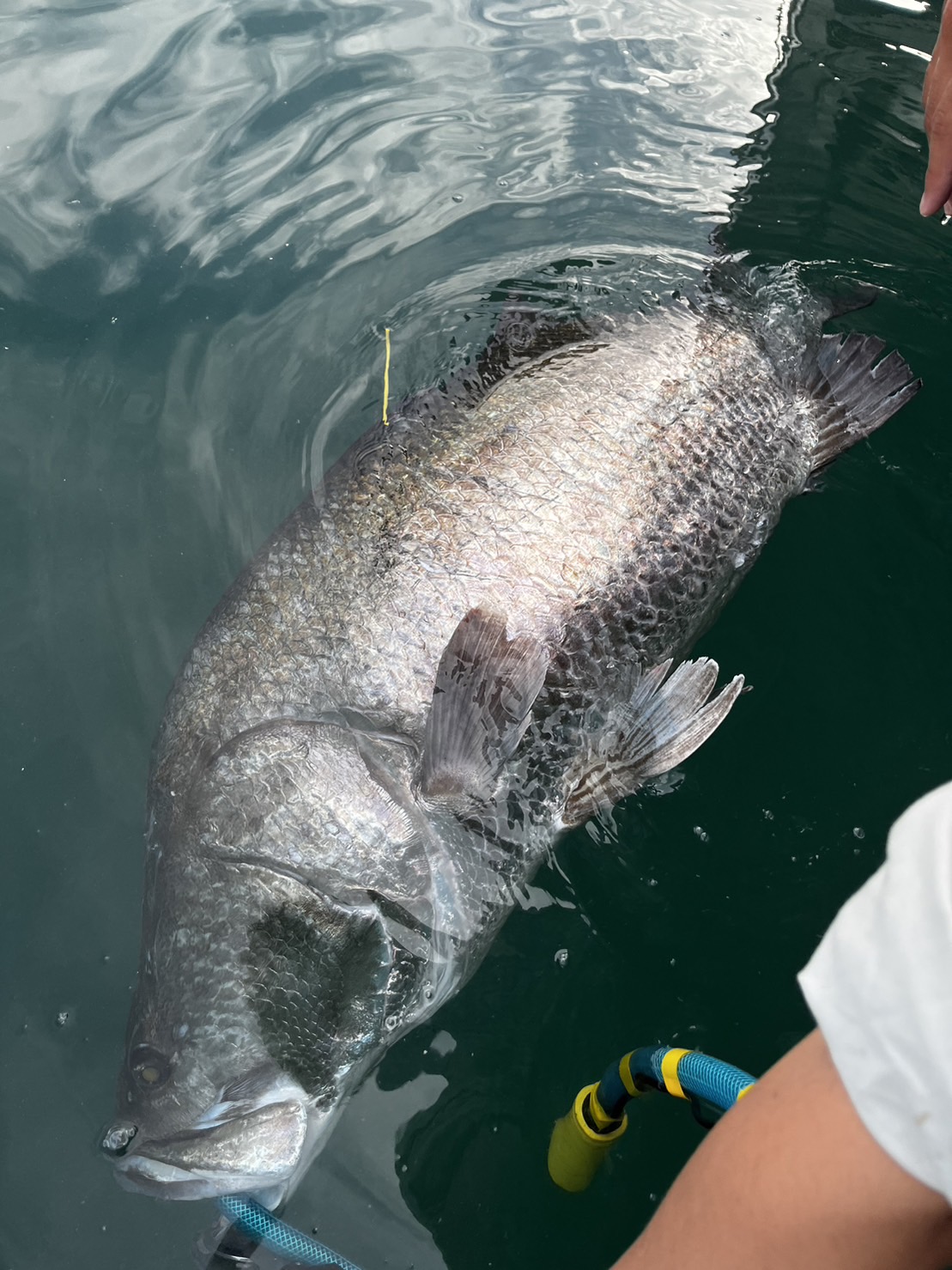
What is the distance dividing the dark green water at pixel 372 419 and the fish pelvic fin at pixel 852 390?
274 mm

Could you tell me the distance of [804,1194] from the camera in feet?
3.14

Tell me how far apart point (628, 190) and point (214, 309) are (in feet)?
6.07

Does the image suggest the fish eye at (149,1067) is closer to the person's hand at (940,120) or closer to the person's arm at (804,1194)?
the person's arm at (804,1194)

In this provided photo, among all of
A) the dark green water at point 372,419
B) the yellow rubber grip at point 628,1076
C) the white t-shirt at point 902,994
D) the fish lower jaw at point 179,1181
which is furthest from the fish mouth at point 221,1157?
the white t-shirt at point 902,994

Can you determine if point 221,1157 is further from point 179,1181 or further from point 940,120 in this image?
point 940,120

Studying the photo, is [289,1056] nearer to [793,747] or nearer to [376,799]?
[376,799]

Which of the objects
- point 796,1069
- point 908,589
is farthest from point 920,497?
point 796,1069

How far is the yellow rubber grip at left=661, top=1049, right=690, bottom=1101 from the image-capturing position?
2074 millimetres

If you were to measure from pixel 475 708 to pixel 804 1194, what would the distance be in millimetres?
1628

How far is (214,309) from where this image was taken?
382cm

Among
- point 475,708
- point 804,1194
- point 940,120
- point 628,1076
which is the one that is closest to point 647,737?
point 475,708

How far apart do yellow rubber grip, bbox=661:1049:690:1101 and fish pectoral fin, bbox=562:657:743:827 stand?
0.79 metres

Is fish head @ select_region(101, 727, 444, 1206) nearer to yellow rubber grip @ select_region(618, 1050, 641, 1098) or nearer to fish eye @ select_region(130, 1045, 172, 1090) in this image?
fish eye @ select_region(130, 1045, 172, 1090)

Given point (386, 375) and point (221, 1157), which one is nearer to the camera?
point (221, 1157)
